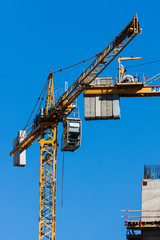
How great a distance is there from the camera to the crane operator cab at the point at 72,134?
4304 inches

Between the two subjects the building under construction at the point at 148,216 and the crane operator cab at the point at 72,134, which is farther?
the crane operator cab at the point at 72,134

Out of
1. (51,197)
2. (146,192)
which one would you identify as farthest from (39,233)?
(146,192)

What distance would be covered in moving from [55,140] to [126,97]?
1251 centimetres

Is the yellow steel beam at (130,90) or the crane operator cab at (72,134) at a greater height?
the yellow steel beam at (130,90)

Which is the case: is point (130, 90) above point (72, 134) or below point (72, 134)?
above

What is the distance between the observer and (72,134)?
4309 inches

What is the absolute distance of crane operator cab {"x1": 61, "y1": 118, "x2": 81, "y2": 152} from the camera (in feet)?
359

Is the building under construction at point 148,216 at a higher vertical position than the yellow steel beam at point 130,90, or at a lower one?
lower

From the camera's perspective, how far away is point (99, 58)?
4254 inches

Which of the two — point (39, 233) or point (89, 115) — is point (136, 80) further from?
point (39, 233)

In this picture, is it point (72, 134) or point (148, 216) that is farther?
point (72, 134)

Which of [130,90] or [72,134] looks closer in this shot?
[130,90]

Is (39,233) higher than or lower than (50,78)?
lower

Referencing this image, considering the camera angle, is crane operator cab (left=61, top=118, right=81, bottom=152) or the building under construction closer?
the building under construction
